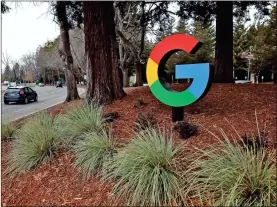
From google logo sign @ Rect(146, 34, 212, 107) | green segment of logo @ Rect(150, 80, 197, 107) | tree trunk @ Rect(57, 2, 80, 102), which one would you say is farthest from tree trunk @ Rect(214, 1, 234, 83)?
tree trunk @ Rect(57, 2, 80, 102)

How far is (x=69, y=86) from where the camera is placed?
45.9 ft

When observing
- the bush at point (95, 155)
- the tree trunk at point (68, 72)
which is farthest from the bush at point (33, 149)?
the tree trunk at point (68, 72)

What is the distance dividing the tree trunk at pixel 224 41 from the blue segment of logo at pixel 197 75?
4.86 metres

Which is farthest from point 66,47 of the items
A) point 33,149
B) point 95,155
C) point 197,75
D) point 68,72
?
point 95,155

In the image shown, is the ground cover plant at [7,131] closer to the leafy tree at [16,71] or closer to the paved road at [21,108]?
the paved road at [21,108]

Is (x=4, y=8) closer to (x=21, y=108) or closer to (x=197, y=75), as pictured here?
(x=197, y=75)

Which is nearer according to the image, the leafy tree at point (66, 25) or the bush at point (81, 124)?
the bush at point (81, 124)

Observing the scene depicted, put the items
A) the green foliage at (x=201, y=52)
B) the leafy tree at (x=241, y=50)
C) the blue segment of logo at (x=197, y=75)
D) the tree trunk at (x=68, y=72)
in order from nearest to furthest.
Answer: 1. the blue segment of logo at (x=197, y=75)
2. the tree trunk at (x=68, y=72)
3. the green foliage at (x=201, y=52)
4. the leafy tree at (x=241, y=50)

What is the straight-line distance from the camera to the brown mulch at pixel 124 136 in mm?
4078

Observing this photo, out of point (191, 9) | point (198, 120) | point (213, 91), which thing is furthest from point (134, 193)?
point (191, 9)

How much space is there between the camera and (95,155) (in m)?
4.50

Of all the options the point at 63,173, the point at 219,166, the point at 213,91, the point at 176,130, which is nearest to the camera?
the point at 219,166

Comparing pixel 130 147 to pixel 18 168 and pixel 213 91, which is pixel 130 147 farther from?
pixel 213 91

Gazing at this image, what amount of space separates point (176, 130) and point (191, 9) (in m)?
7.48
